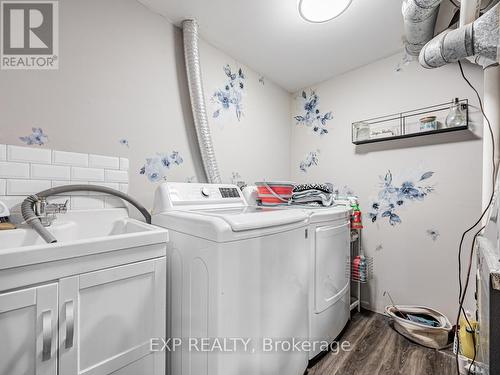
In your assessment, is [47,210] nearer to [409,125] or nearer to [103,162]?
[103,162]

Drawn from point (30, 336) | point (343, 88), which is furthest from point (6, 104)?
point (343, 88)

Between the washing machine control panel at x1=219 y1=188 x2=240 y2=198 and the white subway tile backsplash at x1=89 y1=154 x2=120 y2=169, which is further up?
the white subway tile backsplash at x1=89 y1=154 x2=120 y2=169

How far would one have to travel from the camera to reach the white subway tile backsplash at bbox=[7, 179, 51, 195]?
3.36 ft


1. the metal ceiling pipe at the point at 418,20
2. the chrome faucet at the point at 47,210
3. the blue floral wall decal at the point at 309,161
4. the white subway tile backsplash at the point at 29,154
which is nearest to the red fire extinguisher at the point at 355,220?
the blue floral wall decal at the point at 309,161

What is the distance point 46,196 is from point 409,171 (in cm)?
249

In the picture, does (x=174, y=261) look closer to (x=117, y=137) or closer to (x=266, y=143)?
(x=117, y=137)

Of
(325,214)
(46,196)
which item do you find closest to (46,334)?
(46,196)

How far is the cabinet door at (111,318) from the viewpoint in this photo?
0.75 m

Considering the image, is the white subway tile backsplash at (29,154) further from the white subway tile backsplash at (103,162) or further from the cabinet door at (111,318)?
the cabinet door at (111,318)

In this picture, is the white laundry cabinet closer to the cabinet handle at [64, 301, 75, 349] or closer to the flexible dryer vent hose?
the cabinet handle at [64, 301, 75, 349]

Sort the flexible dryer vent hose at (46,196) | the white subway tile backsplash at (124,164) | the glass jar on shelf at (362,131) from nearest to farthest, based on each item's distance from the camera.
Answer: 1. the flexible dryer vent hose at (46,196)
2. the white subway tile backsplash at (124,164)
3. the glass jar on shelf at (362,131)

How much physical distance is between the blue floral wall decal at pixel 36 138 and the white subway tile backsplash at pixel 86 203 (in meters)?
0.31

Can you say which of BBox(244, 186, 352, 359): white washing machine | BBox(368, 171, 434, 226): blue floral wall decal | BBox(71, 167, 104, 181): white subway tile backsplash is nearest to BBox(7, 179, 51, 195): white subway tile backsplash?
BBox(71, 167, 104, 181): white subway tile backsplash

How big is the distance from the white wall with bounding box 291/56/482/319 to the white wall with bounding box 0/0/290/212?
121 centimetres
